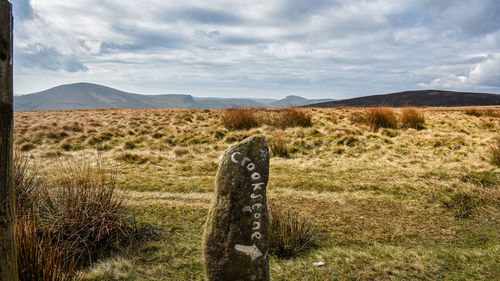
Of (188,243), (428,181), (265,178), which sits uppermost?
(265,178)

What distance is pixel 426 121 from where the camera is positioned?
15.0 metres

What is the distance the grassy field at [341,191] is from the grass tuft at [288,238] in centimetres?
14

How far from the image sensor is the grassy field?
4582 millimetres

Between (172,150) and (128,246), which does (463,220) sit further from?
(172,150)

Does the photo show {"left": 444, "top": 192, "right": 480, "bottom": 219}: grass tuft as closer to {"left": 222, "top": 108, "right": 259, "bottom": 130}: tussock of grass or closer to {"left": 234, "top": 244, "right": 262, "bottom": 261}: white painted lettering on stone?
{"left": 234, "top": 244, "right": 262, "bottom": 261}: white painted lettering on stone

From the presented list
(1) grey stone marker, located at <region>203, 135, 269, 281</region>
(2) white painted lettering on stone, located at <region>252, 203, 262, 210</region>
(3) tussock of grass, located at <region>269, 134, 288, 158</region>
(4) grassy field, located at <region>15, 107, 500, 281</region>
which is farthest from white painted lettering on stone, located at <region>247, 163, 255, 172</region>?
(3) tussock of grass, located at <region>269, 134, 288, 158</region>

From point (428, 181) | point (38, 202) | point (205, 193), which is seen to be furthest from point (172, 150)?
point (428, 181)

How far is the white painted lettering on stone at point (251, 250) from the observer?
3326 mm

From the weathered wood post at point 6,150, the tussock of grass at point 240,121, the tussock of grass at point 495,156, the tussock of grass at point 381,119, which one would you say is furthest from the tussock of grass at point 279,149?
the weathered wood post at point 6,150

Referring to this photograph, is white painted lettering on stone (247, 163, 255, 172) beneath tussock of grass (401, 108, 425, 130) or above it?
beneath

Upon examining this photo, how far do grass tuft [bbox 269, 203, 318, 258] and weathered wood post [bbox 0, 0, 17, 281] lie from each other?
3.76 metres

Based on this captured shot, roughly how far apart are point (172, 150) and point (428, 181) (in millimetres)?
9841

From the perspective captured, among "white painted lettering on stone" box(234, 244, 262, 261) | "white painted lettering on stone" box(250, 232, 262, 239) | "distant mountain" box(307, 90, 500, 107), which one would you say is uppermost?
"distant mountain" box(307, 90, 500, 107)

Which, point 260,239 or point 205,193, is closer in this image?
point 260,239
